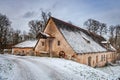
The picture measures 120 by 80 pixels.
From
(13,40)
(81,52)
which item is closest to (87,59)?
(81,52)

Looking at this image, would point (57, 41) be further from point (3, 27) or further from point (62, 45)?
point (3, 27)

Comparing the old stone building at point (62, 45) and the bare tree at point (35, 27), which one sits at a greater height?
the bare tree at point (35, 27)

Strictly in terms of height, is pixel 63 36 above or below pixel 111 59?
above

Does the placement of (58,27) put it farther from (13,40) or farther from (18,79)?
(13,40)

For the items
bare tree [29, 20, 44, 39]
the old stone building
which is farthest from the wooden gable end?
bare tree [29, 20, 44, 39]

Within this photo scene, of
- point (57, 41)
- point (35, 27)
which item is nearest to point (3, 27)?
point (35, 27)

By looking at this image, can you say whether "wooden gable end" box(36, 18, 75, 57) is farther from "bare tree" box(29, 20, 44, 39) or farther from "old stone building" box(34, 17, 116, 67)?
"bare tree" box(29, 20, 44, 39)

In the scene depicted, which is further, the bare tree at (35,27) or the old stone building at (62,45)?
the bare tree at (35,27)

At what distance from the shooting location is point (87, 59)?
101ft

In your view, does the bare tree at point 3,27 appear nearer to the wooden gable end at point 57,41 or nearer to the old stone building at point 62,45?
the old stone building at point 62,45

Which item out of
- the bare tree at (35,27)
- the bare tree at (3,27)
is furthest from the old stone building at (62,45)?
the bare tree at (35,27)

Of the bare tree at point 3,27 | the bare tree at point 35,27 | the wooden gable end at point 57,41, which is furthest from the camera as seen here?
the bare tree at point 35,27

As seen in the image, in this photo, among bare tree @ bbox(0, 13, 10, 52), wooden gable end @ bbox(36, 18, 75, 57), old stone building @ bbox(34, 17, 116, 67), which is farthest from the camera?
bare tree @ bbox(0, 13, 10, 52)

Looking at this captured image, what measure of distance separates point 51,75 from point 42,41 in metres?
18.5
